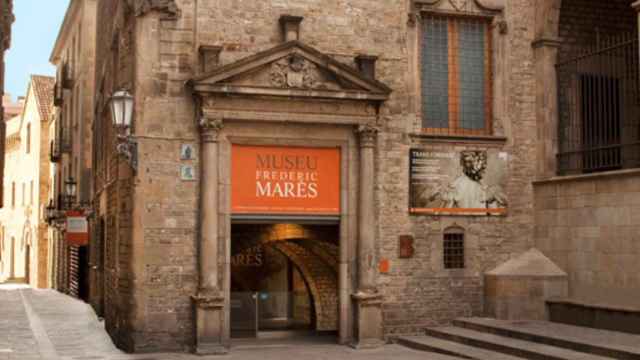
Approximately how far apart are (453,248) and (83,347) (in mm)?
7759

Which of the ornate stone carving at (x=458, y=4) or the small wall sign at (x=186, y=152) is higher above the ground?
the ornate stone carving at (x=458, y=4)

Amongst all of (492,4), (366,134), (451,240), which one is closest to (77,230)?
(366,134)

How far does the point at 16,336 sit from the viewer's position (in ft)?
66.0

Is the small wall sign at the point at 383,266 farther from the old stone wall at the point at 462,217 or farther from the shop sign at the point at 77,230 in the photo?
the shop sign at the point at 77,230

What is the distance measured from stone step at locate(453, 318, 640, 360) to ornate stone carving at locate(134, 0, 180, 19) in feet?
27.1

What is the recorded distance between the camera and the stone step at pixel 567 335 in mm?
14148

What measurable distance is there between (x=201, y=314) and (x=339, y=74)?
529cm

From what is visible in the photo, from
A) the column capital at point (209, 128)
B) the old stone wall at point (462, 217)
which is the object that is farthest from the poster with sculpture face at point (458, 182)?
the column capital at point (209, 128)

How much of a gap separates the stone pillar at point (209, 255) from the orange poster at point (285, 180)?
62 cm

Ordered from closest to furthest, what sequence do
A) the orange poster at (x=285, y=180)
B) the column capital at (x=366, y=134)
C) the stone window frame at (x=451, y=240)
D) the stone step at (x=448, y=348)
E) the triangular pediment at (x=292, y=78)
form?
the stone step at (x=448, y=348) → the triangular pediment at (x=292, y=78) → the orange poster at (x=285, y=180) → the column capital at (x=366, y=134) → the stone window frame at (x=451, y=240)

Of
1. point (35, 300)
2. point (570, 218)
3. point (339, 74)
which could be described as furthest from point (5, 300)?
point (570, 218)

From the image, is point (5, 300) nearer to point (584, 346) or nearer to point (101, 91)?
point (101, 91)

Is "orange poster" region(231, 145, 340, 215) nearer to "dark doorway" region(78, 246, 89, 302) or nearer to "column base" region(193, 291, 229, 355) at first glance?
"column base" region(193, 291, 229, 355)

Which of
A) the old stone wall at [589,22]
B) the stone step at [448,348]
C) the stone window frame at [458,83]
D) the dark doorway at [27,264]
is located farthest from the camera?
the dark doorway at [27,264]
